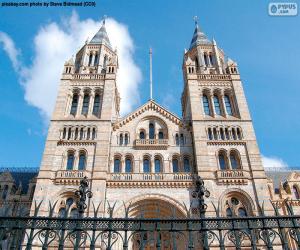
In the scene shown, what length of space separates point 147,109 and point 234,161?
9780 millimetres

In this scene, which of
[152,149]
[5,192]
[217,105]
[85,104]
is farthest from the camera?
[217,105]

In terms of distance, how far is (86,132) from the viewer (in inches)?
1039

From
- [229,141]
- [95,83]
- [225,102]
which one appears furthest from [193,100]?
[95,83]

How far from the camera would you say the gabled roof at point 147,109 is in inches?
1097

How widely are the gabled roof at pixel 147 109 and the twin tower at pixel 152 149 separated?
10cm

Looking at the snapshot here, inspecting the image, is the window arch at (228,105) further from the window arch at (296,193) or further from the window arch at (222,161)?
the window arch at (296,193)

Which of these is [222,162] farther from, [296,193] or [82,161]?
[82,161]

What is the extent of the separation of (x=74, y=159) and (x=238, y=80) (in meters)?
18.3

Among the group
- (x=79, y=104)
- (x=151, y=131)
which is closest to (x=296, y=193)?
(x=151, y=131)

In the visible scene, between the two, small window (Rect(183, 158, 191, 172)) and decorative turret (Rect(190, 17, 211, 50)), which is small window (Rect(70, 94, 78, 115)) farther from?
decorative turret (Rect(190, 17, 211, 50))

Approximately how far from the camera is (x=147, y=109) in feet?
96.3

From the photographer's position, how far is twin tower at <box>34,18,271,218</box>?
22.9 meters

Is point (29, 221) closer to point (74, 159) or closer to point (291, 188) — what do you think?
point (74, 159)

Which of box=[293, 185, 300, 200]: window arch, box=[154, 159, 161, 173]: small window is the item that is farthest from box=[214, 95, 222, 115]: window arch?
box=[293, 185, 300, 200]: window arch
